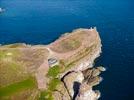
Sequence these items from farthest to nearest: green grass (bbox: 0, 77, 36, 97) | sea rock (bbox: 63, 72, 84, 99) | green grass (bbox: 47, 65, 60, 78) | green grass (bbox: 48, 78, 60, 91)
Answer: green grass (bbox: 47, 65, 60, 78) → sea rock (bbox: 63, 72, 84, 99) → green grass (bbox: 48, 78, 60, 91) → green grass (bbox: 0, 77, 36, 97)

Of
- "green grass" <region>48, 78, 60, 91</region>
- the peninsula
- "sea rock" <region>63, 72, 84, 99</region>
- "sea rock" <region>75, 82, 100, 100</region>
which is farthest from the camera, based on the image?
"sea rock" <region>63, 72, 84, 99</region>

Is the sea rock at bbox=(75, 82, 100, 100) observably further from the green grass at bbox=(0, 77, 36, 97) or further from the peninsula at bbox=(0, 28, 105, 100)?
the green grass at bbox=(0, 77, 36, 97)

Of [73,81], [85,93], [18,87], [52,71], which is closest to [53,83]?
[52,71]

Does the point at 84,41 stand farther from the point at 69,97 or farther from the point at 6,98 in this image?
the point at 6,98

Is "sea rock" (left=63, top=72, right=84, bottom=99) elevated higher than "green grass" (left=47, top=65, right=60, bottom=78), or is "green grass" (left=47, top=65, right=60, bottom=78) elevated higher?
"green grass" (left=47, top=65, right=60, bottom=78)

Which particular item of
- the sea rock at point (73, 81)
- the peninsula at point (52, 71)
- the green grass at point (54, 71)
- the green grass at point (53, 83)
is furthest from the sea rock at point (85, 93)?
the green grass at point (54, 71)

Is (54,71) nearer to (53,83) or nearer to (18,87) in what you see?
(53,83)

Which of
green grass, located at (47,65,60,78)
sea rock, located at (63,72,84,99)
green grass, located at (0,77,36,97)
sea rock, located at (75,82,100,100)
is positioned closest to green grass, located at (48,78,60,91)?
green grass, located at (47,65,60,78)
